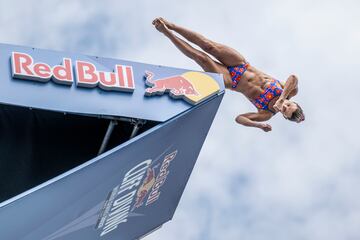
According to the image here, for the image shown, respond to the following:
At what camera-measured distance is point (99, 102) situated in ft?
49.1

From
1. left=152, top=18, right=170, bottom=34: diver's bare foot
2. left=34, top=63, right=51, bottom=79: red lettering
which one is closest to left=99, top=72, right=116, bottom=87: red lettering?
left=34, top=63, right=51, bottom=79: red lettering

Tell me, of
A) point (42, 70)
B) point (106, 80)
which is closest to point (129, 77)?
point (106, 80)

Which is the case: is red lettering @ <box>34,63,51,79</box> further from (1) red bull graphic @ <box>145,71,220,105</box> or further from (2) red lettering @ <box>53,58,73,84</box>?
(1) red bull graphic @ <box>145,71,220,105</box>

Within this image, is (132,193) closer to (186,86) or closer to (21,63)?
(186,86)

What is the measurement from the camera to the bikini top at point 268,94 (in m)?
17.4

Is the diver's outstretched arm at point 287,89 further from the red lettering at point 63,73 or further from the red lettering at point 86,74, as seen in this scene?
the red lettering at point 63,73

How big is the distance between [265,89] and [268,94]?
0.42 ft

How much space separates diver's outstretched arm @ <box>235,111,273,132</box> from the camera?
17.0 m

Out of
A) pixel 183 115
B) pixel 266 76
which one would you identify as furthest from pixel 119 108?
pixel 266 76

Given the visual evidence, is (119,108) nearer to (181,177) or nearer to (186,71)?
(186,71)

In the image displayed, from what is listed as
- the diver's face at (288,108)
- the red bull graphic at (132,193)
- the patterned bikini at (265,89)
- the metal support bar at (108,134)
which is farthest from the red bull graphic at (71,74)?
the diver's face at (288,108)

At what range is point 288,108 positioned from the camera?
16672 mm

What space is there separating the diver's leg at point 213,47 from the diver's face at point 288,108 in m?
1.47

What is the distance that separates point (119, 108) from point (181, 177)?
405 centimetres
